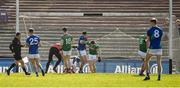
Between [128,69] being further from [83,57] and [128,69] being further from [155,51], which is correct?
[155,51]

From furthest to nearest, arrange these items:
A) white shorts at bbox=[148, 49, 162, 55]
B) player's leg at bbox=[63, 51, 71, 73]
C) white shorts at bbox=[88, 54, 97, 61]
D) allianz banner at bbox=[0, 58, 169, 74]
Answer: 1. allianz banner at bbox=[0, 58, 169, 74]
2. white shorts at bbox=[88, 54, 97, 61]
3. player's leg at bbox=[63, 51, 71, 73]
4. white shorts at bbox=[148, 49, 162, 55]

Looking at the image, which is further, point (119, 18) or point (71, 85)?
point (119, 18)

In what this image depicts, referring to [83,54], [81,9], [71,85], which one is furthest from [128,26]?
[71,85]

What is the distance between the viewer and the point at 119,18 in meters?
45.2

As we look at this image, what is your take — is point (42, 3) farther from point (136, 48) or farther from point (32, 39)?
point (32, 39)

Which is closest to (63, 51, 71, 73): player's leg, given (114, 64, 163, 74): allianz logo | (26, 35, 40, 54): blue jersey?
(26, 35, 40, 54): blue jersey

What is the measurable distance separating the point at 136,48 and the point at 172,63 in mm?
4221

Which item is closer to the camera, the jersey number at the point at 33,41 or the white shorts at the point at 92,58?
the jersey number at the point at 33,41

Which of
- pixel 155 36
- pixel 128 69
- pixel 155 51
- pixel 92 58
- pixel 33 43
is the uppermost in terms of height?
pixel 155 36

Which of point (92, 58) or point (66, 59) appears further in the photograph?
point (92, 58)

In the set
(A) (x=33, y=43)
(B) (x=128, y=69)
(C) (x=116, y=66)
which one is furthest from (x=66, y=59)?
(B) (x=128, y=69)

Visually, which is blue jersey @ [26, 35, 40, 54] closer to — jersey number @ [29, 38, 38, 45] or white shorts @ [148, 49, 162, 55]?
jersey number @ [29, 38, 38, 45]

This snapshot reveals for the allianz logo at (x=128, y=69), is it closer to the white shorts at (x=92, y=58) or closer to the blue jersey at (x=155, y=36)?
the white shorts at (x=92, y=58)

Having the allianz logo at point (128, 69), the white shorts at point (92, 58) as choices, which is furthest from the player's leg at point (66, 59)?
the allianz logo at point (128, 69)
